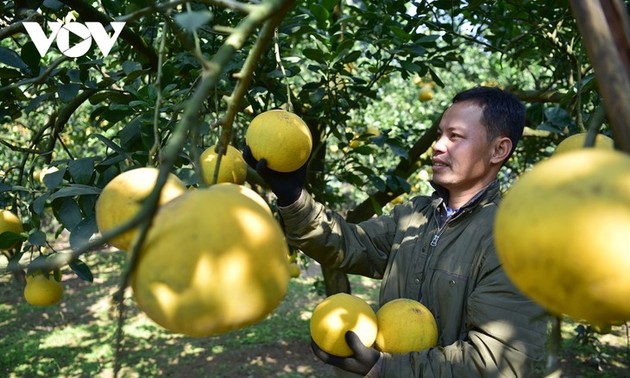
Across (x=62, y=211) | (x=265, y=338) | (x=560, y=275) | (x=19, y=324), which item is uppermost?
(x=560, y=275)

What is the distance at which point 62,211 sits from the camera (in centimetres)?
152

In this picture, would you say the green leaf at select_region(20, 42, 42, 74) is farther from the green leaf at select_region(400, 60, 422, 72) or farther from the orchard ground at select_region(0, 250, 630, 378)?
the orchard ground at select_region(0, 250, 630, 378)

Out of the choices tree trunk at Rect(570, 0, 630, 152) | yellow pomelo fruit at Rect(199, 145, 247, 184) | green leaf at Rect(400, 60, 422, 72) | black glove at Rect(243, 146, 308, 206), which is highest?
tree trunk at Rect(570, 0, 630, 152)

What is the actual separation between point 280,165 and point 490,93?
96 centimetres

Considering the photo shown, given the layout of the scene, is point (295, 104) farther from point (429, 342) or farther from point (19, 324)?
point (19, 324)

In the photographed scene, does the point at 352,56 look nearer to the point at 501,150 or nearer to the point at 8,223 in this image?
the point at 501,150

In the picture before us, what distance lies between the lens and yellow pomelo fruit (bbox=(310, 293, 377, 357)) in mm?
1499

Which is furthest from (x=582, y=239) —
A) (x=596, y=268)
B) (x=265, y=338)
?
(x=265, y=338)

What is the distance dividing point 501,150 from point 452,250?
462 millimetres

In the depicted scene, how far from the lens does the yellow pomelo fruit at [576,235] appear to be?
0.49 m

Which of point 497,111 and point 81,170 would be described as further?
point 497,111

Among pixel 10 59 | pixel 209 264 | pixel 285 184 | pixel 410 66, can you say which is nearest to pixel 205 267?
pixel 209 264

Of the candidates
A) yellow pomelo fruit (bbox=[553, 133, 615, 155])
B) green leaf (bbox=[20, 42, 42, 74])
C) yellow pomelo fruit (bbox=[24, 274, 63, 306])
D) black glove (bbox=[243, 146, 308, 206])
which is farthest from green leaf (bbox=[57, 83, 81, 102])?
yellow pomelo fruit (bbox=[553, 133, 615, 155])

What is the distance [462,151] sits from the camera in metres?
1.99
